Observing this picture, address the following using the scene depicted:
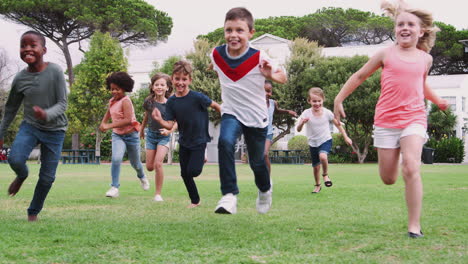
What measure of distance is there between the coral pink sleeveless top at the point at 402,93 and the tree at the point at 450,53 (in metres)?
55.9

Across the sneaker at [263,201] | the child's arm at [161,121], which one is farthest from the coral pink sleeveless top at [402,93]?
the child's arm at [161,121]

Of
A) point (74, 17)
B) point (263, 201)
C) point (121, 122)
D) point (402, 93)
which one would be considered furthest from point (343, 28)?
point (402, 93)

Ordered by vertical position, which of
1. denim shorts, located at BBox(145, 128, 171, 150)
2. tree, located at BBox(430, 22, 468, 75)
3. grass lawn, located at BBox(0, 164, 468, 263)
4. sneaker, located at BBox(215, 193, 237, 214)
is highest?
tree, located at BBox(430, 22, 468, 75)

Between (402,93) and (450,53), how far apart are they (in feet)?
185

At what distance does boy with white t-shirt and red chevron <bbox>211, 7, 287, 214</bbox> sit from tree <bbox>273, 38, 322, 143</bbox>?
1160 inches

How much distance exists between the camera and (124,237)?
5168 millimetres

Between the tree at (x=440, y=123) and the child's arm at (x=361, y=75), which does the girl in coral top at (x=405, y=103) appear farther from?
the tree at (x=440, y=123)

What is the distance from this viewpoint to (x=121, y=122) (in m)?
9.02

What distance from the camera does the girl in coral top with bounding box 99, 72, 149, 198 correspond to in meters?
9.05

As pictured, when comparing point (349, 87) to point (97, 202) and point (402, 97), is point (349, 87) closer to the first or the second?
point (402, 97)

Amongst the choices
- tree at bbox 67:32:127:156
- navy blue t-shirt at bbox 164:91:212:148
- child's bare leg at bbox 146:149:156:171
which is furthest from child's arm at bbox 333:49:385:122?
tree at bbox 67:32:127:156

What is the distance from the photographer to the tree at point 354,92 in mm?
32500

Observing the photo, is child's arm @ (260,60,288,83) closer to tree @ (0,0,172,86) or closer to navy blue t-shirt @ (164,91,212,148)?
navy blue t-shirt @ (164,91,212,148)

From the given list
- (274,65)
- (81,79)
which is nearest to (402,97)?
(274,65)
